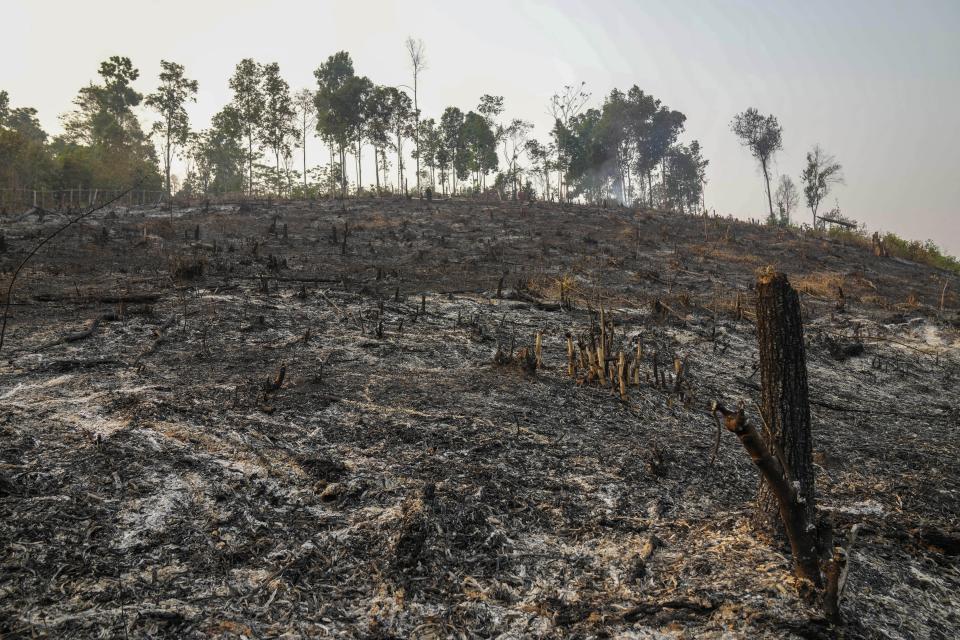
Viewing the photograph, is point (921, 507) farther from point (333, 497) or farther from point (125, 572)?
point (125, 572)

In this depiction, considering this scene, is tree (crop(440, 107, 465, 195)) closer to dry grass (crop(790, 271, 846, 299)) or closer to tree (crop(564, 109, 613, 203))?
tree (crop(564, 109, 613, 203))

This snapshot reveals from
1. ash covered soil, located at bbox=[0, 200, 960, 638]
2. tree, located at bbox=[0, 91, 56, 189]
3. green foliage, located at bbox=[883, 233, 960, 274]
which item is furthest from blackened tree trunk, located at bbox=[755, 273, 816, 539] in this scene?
tree, located at bbox=[0, 91, 56, 189]

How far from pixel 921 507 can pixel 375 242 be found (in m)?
15.6

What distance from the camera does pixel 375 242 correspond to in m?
17.7

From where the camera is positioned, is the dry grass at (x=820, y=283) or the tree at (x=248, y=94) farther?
the tree at (x=248, y=94)

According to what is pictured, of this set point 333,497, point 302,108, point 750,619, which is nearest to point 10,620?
point 333,497

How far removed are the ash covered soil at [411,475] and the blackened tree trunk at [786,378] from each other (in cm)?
61

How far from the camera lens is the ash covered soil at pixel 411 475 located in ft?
10.0

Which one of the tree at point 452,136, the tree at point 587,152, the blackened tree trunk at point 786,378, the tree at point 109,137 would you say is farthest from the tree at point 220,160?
the blackened tree trunk at point 786,378

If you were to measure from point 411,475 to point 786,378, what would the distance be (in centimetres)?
292

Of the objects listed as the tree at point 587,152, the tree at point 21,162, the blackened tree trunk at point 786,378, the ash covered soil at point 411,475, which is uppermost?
the tree at point 587,152

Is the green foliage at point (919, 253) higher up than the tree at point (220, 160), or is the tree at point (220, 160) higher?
the tree at point (220, 160)

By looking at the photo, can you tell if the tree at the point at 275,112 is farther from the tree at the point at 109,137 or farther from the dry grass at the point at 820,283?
the dry grass at the point at 820,283

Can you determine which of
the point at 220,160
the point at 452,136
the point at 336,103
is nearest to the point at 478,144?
the point at 452,136
